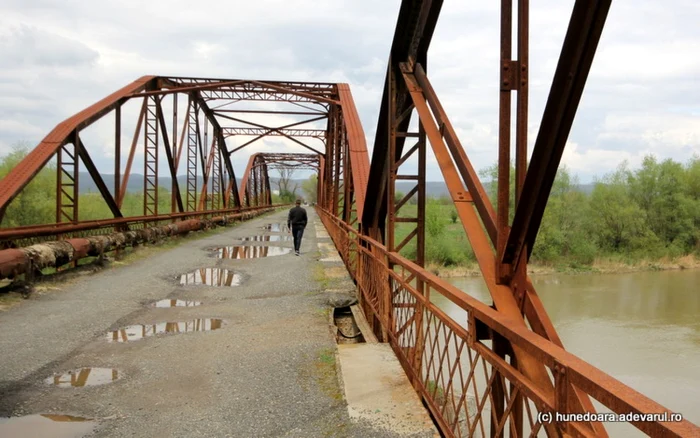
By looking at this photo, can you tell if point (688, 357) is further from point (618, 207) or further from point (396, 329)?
point (618, 207)

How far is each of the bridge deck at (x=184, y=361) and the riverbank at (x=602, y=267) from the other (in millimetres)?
20345

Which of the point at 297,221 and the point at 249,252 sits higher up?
the point at 297,221

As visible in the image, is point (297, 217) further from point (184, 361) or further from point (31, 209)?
point (31, 209)

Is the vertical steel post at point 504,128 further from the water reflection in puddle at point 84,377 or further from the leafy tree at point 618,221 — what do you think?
the leafy tree at point 618,221

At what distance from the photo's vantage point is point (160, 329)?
20.4 feet

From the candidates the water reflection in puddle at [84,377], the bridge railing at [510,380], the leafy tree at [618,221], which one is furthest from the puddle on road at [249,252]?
the leafy tree at [618,221]

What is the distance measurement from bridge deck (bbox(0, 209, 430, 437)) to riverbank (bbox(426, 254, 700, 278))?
20.3m

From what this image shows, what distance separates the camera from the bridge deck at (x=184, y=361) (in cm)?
366

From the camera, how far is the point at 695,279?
87.6 feet

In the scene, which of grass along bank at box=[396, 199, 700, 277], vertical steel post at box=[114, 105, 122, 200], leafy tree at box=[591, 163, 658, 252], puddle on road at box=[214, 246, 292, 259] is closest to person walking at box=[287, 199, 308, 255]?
puddle on road at box=[214, 246, 292, 259]

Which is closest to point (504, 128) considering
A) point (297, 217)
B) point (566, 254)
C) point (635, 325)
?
point (297, 217)

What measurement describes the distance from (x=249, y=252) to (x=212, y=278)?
496 cm

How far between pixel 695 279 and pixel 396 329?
27981 millimetres

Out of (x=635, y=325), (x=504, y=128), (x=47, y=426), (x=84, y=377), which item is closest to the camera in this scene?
(x=504, y=128)
